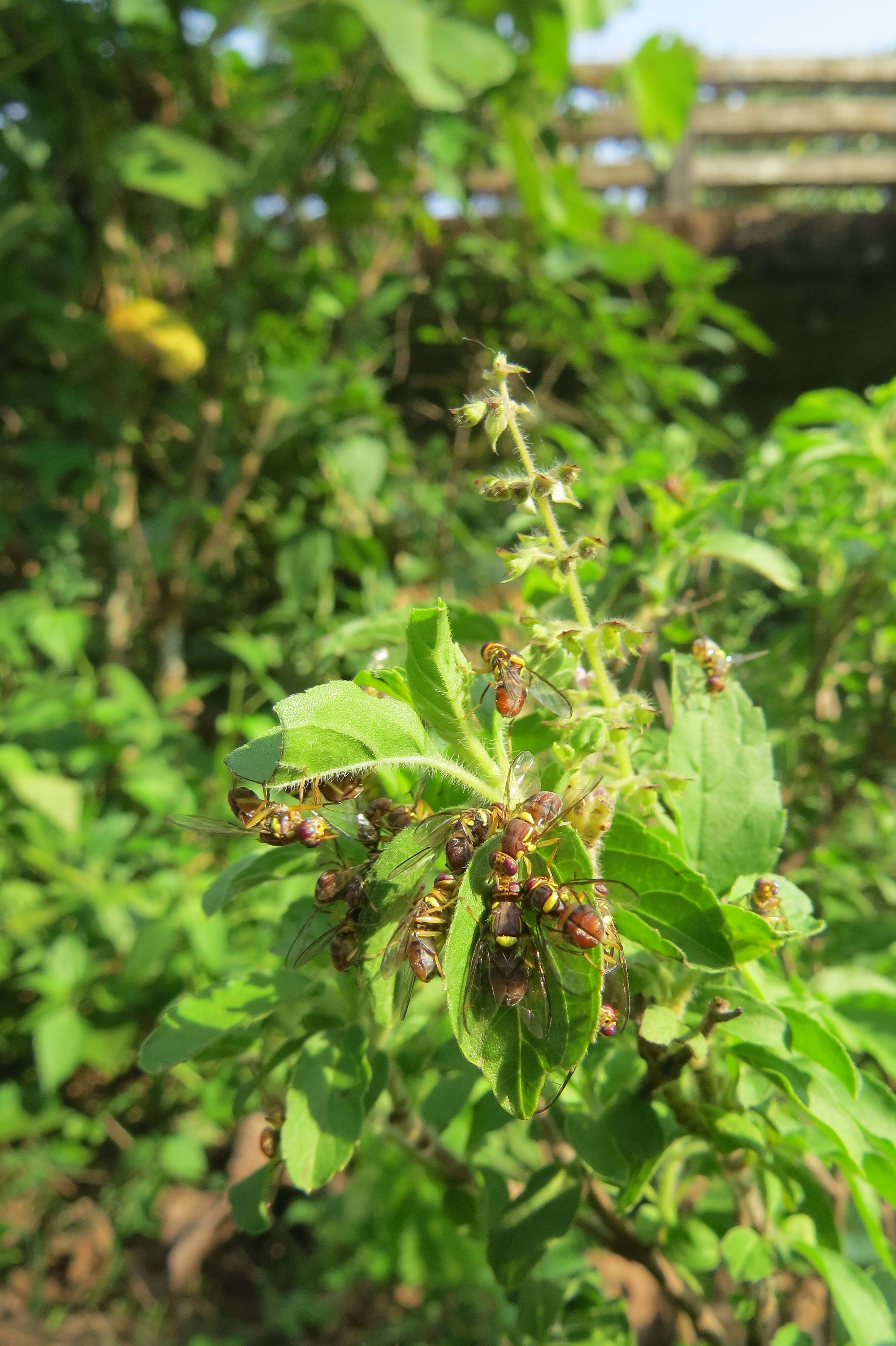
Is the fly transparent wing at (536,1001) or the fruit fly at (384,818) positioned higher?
the fruit fly at (384,818)

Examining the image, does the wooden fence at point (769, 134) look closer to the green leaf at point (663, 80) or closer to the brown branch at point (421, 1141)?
the green leaf at point (663, 80)

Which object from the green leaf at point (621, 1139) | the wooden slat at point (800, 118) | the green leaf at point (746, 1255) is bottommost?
the green leaf at point (746, 1255)

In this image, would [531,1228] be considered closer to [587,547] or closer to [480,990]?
[480,990]

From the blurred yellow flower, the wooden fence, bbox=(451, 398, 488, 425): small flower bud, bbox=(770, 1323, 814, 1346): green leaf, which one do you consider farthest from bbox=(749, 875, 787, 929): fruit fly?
the wooden fence

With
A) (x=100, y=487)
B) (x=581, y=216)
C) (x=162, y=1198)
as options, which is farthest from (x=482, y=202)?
(x=162, y=1198)

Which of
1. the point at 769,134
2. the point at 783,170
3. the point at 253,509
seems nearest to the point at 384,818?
the point at 253,509

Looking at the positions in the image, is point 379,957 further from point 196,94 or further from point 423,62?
point 196,94

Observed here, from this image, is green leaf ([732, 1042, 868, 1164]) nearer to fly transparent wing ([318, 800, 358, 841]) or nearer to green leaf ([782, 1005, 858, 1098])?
green leaf ([782, 1005, 858, 1098])

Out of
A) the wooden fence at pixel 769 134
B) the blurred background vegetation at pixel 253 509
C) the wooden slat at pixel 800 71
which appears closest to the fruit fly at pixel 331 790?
the blurred background vegetation at pixel 253 509
